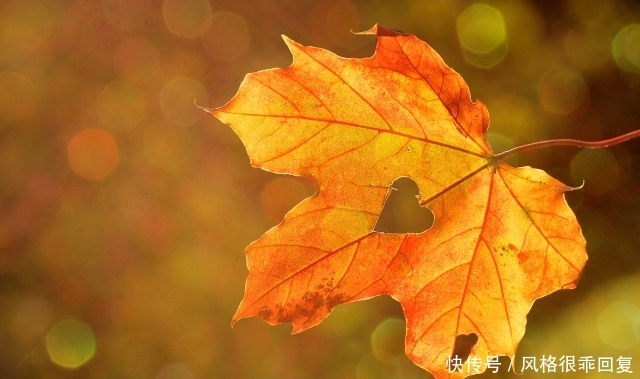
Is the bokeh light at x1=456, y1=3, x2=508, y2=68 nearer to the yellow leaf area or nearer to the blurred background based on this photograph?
the blurred background

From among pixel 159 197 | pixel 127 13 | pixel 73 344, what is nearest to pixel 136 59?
pixel 127 13

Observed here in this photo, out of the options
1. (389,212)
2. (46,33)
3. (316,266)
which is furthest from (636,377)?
(46,33)

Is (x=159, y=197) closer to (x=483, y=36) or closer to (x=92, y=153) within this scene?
(x=92, y=153)

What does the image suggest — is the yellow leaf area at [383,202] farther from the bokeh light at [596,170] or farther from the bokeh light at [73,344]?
the bokeh light at [73,344]

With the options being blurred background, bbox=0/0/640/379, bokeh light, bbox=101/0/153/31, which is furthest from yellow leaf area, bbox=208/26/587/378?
bokeh light, bbox=101/0/153/31

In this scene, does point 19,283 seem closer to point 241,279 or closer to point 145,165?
point 145,165

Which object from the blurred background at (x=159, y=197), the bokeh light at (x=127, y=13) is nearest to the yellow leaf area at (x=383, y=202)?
the blurred background at (x=159, y=197)
